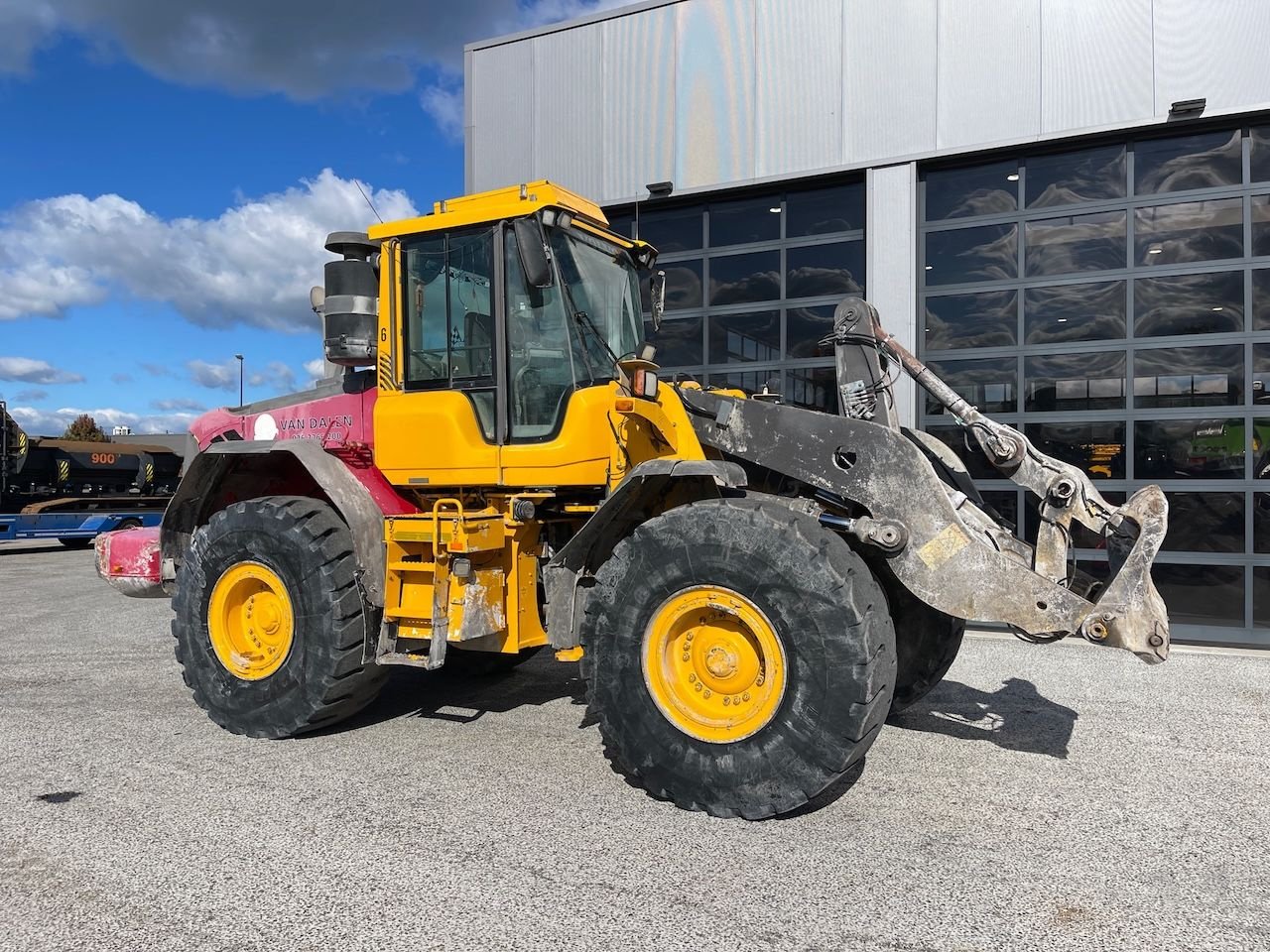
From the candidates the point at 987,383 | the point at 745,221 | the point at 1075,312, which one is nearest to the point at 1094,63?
the point at 1075,312

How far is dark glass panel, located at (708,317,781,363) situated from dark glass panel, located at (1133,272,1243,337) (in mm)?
3763

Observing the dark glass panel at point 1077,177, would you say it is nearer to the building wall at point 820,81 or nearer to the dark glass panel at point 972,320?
the building wall at point 820,81

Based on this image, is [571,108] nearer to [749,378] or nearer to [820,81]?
[820,81]

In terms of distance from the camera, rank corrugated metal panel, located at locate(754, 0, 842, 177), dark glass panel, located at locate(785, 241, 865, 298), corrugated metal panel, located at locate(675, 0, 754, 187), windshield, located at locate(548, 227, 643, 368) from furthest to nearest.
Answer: corrugated metal panel, located at locate(675, 0, 754, 187) < dark glass panel, located at locate(785, 241, 865, 298) < corrugated metal panel, located at locate(754, 0, 842, 177) < windshield, located at locate(548, 227, 643, 368)

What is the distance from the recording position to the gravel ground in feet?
10.0

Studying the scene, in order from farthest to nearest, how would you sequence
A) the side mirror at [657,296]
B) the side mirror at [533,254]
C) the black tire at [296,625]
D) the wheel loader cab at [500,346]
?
the side mirror at [657,296]
the black tire at [296,625]
the wheel loader cab at [500,346]
the side mirror at [533,254]

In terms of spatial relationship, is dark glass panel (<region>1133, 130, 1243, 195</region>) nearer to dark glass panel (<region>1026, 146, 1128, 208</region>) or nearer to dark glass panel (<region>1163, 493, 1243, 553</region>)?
dark glass panel (<region>1026, 146, 1128, 208</region>)

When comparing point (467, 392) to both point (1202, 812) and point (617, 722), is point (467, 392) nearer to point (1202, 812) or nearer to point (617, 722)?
point (617, 722)

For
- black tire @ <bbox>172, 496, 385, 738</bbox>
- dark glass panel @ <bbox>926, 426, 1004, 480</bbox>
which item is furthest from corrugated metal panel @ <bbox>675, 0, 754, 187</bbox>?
black tire @ <bbox>172, 496, 385, 738</bbox>

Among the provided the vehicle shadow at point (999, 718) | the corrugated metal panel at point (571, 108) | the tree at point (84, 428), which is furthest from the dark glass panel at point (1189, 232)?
the tree at point (84, 428)

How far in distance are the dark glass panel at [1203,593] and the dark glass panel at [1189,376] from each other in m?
1.63

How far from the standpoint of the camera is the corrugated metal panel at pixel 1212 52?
8.44 m

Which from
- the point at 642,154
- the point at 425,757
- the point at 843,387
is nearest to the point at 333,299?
the point at 425,757

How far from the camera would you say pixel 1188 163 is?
891 centimetres
